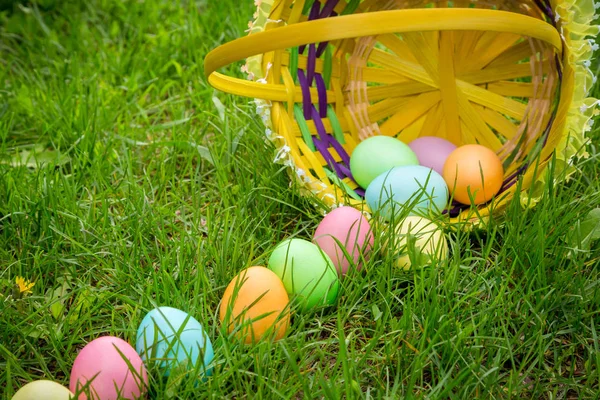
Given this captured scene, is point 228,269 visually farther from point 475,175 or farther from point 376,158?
point 475,175

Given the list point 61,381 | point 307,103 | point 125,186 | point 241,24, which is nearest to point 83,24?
point 241,24

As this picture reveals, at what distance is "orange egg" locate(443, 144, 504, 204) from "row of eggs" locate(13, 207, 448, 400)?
0.16 m

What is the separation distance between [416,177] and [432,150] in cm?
22

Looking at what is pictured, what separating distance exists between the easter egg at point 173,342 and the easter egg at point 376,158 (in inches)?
22.8

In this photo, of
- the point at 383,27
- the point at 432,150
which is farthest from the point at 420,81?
the point at 383,27

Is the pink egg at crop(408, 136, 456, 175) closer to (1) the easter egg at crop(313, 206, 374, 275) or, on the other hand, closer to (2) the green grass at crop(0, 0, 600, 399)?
(2) the green grass at crop(0, 0, 600, 399)

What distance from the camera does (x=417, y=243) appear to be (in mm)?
1299

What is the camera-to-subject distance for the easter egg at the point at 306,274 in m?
1.20

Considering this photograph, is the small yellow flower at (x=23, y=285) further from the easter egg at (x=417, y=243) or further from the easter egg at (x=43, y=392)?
the easter egg at (x=417, y=243)

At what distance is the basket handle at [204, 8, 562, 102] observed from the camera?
3.81 ft

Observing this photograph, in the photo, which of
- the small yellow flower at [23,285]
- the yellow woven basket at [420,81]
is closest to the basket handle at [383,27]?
the yellow woven basket at [420,81]

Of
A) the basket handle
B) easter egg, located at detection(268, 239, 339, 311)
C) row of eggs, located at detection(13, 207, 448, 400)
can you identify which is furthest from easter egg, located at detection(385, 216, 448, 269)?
the basket handle

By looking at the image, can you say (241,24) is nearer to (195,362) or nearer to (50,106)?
(50,106)

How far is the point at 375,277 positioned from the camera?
1.26 meters
